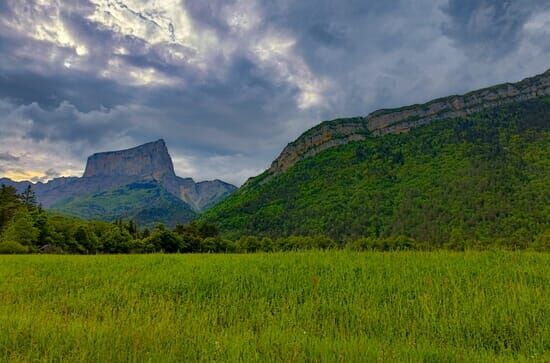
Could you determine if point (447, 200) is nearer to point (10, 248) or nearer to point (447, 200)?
point (447, 200)

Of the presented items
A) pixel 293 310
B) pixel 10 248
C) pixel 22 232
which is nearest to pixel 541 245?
pixel 293 310

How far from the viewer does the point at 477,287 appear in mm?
7812

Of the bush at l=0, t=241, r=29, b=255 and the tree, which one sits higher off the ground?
the tree

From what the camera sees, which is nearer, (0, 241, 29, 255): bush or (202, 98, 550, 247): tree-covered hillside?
(0, 241, 29, 255): bush

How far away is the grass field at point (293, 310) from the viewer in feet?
16.7

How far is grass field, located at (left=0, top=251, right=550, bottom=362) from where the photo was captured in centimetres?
508

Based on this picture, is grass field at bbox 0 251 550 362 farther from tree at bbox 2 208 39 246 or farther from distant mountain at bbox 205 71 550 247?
distant mountain at bbox 205 71 550 247

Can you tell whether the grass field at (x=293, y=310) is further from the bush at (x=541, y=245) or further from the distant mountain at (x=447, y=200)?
the distant mountain at (x=447, y=200)

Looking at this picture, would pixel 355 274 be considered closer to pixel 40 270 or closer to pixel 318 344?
pixel 318 344

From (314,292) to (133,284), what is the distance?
5.31m

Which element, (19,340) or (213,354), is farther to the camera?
(19,340)

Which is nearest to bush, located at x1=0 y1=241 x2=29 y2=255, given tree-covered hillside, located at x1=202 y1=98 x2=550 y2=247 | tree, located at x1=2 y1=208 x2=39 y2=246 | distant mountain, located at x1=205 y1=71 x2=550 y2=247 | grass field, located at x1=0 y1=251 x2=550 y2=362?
tree, located at x1=2 y1=208 x2=39 y2=246

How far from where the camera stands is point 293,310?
7.43 metres

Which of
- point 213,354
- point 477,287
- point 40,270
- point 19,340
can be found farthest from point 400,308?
point 40,270
